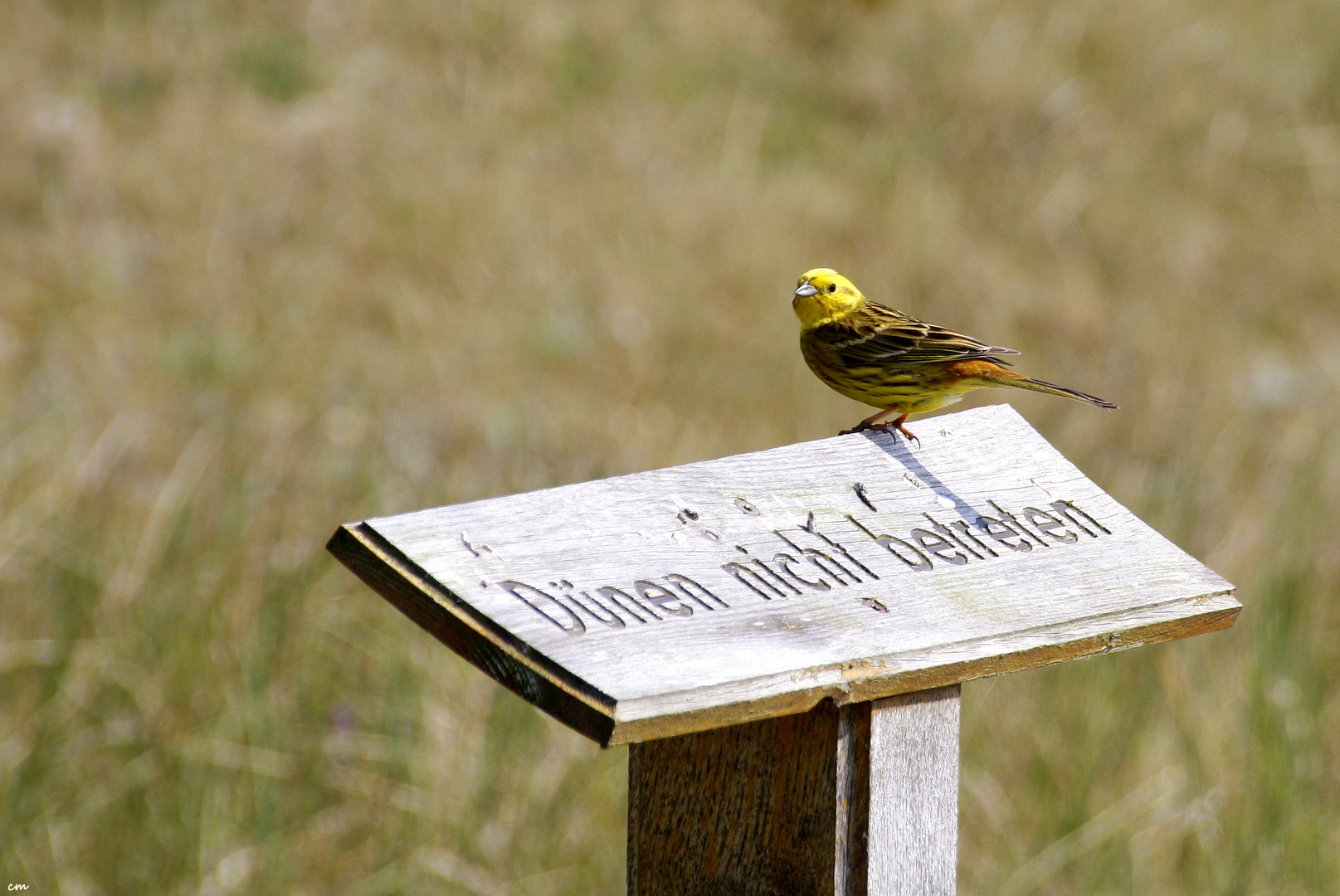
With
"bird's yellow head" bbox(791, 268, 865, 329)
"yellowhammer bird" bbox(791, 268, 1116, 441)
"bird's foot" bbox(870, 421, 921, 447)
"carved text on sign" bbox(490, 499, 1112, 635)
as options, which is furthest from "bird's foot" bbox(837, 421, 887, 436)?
"bird's yellow head" bbox(791, 268, 865, 329)

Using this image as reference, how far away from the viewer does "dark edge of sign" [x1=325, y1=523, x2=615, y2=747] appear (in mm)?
2084

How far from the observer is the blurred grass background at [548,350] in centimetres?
443

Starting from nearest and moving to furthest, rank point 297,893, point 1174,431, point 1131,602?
point 1131,602, point 297,893, point 1174,431

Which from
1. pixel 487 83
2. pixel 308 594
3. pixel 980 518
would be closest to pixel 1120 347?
pixel 487 83

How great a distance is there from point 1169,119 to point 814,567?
1063 cm

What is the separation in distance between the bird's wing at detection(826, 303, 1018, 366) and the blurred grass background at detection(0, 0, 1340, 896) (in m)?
1.59

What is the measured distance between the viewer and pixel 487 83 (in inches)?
440

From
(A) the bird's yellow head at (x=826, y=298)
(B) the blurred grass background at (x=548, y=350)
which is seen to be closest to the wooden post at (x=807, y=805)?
(A) the bird's yellow head at (x=826, y=298)

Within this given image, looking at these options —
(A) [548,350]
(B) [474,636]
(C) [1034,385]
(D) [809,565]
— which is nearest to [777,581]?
(D) [809,565]

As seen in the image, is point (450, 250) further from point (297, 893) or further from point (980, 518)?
point (980, 518)

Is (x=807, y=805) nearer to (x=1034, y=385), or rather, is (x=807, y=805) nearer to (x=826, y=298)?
(x=1034, y=385)

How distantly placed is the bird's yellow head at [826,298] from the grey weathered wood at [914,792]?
5.03 ft

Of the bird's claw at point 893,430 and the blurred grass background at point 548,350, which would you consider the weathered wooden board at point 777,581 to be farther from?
the blurred grass background at point 548,350

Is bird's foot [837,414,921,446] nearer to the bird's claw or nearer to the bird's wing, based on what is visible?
the bird's claw
